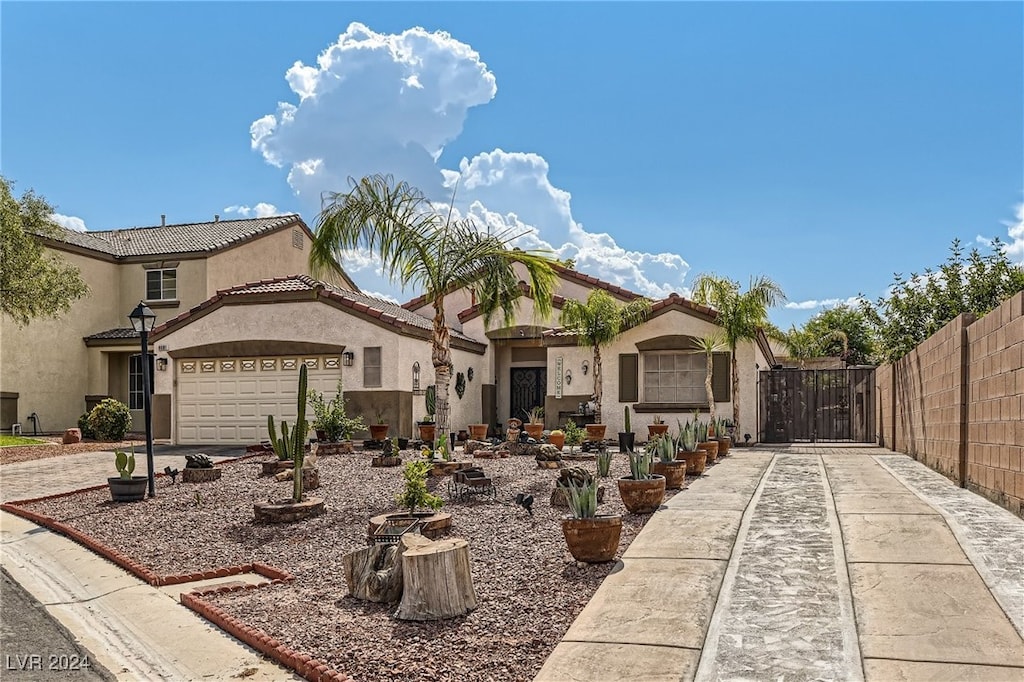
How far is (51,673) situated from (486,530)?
448 cm

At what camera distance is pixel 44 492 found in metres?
13.4

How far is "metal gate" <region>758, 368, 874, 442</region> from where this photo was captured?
73.0 feet

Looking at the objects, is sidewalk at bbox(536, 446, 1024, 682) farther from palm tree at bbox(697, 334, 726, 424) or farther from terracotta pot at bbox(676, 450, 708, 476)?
palm tree at bbox(697, 334, 726, 424)

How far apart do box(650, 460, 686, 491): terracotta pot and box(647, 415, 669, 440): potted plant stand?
843 centimetres

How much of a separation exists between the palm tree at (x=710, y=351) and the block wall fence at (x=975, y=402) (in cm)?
498

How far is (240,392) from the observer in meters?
21.4

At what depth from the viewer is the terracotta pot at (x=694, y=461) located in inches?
508

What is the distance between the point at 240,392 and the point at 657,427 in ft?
35.9

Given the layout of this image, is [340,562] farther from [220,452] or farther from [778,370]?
[778,370]

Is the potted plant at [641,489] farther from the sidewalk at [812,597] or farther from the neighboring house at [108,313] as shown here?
the neighboring house at [108,313]

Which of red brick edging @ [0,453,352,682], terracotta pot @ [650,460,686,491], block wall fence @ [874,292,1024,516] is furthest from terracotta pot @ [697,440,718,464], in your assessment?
red brick edging @ [0,453,352,682]

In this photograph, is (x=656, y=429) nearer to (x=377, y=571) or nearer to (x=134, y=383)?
(x=377, y=571)

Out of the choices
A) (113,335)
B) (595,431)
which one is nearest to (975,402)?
(595,431)

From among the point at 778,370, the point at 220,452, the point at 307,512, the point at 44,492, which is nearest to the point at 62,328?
the point at 220,452
